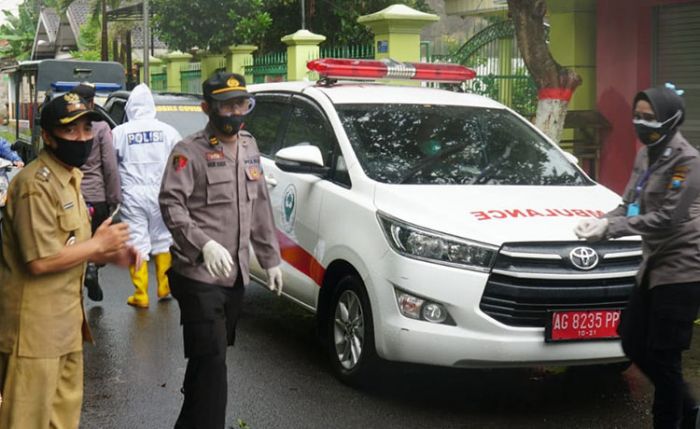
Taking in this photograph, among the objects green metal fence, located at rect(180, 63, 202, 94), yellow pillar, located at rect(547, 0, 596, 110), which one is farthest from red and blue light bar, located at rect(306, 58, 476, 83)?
green metal fence, located at rect(180, 63, 202, 94)

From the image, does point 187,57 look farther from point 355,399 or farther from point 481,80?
Answer: point 355,399

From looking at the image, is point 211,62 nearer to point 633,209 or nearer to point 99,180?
point 99,180

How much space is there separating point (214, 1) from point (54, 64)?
445cm

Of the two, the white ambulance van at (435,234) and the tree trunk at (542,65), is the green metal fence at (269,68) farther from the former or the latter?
the white ambulance van at (435,234)

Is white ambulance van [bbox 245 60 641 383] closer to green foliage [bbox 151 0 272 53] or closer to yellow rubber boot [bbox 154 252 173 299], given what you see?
yellow rubber boot [bbox 154 252 173 299]

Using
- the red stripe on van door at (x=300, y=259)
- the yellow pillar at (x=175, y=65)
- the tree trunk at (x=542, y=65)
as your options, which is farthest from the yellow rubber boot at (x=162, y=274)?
the yellow pillar at (x=175, y=65)

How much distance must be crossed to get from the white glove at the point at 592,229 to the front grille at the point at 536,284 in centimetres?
36

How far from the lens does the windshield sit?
6.76 metres

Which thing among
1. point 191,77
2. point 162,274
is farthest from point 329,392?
point 191,77

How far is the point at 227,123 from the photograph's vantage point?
523cm

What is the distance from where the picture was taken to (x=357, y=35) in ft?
73.7

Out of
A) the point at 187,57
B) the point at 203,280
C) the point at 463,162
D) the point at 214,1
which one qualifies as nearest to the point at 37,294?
the point at 203,280

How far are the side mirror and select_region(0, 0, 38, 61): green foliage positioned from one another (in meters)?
62.8

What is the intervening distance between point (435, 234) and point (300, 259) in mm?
1576
